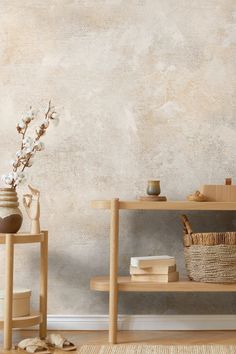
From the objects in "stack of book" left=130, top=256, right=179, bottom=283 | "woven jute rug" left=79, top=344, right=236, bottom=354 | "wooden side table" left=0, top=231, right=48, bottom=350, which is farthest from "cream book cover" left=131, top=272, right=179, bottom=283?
"wooden side table" left=0, top=231, right=48, bottom=350

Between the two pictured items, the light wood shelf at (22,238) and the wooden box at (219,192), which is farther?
the wooden box at (219,192)

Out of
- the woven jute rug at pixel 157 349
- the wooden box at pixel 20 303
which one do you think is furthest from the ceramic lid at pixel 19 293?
the woven jute rug at pixel 157 349

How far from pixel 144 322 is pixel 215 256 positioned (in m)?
0.61

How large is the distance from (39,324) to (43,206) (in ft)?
2.13

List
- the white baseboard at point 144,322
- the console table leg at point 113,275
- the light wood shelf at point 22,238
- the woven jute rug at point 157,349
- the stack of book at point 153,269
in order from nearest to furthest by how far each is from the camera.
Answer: the woven jute rug at point 157,349, the light wood shelf at point 22,238, the console table leg at point 113,275, the stack of book at point 153,269, the white baseboard at point 144,322

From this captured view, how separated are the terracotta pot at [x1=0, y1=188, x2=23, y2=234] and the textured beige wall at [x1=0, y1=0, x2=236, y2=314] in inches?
14.5

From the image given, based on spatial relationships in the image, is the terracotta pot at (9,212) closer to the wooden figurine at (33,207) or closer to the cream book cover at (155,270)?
the wooden figurine at (33,207)

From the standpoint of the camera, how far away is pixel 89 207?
385 centimetres

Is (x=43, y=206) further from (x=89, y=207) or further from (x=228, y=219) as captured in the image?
(x=228, y=219)

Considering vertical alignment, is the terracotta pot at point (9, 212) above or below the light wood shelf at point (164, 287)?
above

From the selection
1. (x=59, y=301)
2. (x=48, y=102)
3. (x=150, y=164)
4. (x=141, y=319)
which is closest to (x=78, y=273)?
(x=59, y=301)

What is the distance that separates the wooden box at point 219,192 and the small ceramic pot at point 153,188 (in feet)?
0.75

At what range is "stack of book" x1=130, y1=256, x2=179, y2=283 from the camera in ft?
11.6

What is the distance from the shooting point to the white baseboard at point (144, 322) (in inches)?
150
